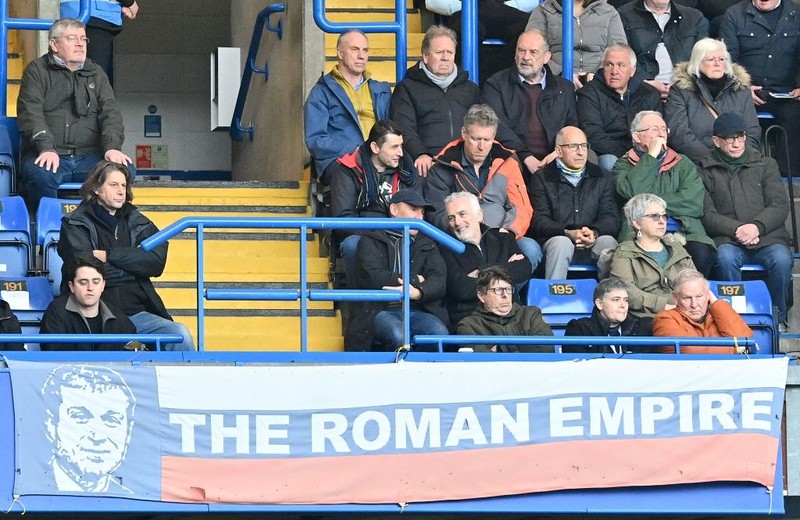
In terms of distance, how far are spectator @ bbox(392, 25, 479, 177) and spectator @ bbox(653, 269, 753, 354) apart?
81.0 inches

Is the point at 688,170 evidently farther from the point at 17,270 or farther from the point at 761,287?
the point at 17,270

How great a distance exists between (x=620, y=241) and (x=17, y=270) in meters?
3.28

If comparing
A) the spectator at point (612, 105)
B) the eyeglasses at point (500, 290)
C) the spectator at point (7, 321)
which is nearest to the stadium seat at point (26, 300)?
the spectator at point (7, 321)

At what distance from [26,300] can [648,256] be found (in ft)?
10.7

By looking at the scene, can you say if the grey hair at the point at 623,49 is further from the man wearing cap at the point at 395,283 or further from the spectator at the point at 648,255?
the man wearing cap at the point at 395,283

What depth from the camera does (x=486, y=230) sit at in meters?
9.57

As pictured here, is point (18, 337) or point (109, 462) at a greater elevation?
point (18, 337)

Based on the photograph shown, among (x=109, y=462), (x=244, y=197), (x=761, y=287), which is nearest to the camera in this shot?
(x=109, y=462)

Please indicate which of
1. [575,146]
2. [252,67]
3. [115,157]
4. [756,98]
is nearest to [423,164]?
[575,146]

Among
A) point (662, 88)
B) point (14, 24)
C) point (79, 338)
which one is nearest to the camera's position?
point (79, 338)

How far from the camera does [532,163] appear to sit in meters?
10.4

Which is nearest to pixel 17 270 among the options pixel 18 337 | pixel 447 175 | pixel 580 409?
pixel 18 337

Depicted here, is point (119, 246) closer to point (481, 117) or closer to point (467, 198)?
point (467, 198)

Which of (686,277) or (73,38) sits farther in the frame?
(73,38)
